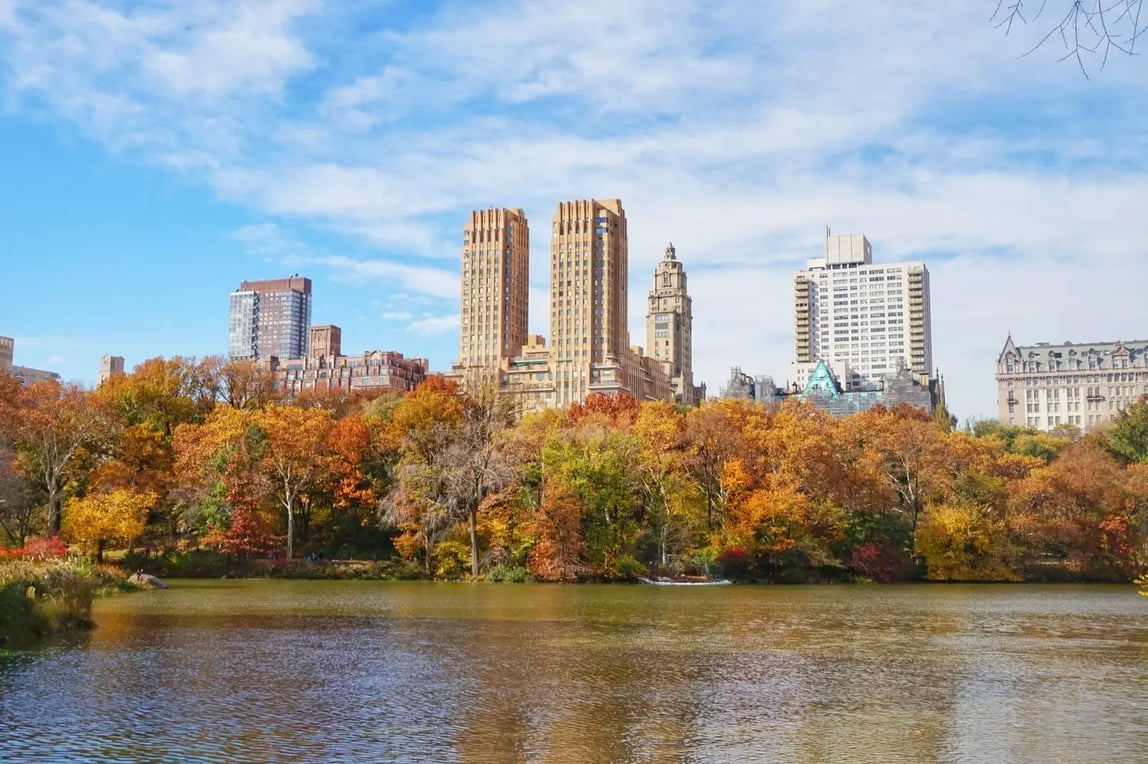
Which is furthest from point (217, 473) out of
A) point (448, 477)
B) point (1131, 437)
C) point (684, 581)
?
point (1131, 437)

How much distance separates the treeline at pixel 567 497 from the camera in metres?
57.7

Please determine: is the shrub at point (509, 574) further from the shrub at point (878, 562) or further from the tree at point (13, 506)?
the tree at point (13, 506)

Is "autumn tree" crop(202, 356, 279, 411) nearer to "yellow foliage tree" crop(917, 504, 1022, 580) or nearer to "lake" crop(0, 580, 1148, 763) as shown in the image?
"yellow foliage tree" crop(917, 504, 1022, 580)

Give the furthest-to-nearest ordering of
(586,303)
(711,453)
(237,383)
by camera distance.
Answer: (586,303)
(237,383)
(711,453)

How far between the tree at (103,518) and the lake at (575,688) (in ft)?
73.1

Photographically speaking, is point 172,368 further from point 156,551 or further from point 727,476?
point 727,476

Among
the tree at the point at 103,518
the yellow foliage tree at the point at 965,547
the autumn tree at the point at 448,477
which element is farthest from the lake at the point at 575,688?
the yellow foliage tree at the point at 965,547

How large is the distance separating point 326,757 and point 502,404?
207 feet

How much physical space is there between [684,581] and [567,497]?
25.9 feet

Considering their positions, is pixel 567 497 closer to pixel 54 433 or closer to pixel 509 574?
pixel 509 574

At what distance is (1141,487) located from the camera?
210 ft

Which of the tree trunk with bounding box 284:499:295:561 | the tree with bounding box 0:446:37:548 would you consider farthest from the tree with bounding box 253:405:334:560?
the tree with bounding box 0:446:37:548

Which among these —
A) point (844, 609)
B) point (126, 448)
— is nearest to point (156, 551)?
point (126, 448)

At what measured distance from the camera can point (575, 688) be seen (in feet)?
60.7
